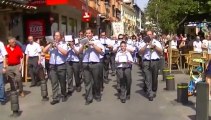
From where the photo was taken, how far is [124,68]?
11719 millimetres

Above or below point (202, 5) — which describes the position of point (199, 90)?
below


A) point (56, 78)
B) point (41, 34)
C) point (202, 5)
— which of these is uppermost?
point (202, 5)

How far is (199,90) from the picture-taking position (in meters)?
8.36

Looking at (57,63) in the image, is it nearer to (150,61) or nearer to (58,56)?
(58,56)

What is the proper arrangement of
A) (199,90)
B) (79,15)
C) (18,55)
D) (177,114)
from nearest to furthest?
(199,90) → (177,114) → (18,55) → (79,15)

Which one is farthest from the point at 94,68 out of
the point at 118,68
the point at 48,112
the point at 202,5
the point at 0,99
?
the point at 202,5

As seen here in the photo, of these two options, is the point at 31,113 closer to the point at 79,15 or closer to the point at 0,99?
the point at 0,99

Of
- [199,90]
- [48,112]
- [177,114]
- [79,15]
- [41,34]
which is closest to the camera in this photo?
[199,90]

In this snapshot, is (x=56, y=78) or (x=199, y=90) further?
(x=56, y=78)

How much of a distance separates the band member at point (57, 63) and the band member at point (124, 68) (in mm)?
1440

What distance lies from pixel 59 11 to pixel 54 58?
49.4 feet

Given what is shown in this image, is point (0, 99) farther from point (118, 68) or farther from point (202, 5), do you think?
point (202, 5)

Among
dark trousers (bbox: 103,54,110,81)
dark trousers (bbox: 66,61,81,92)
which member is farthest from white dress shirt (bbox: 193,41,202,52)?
dark trousers (bbox: 66,61,81,92)

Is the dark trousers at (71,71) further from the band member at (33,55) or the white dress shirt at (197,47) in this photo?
the white dress shirt at (197,47)
